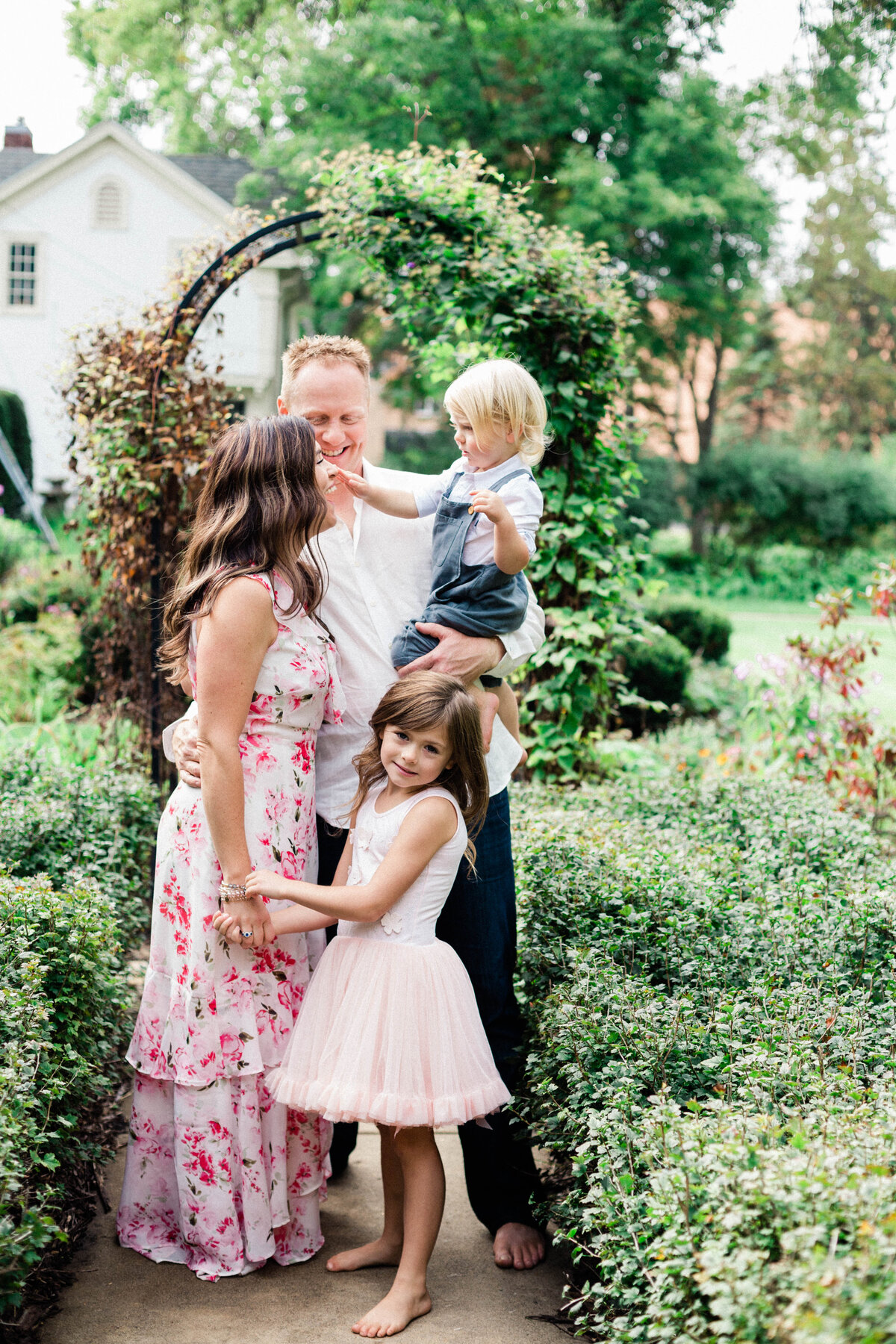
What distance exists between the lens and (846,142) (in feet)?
91.0

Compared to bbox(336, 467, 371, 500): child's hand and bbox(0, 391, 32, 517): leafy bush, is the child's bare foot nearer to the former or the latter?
bbox(336, 467, 371, 500): child's hand

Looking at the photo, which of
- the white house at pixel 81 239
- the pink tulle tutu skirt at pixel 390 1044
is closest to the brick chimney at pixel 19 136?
the white house at pixel 81 239

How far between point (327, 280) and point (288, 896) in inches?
677

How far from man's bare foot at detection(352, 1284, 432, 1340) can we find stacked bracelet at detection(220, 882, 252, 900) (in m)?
0.91

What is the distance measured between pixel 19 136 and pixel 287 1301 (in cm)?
2325

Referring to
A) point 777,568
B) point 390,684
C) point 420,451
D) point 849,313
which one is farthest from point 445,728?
point 849,313

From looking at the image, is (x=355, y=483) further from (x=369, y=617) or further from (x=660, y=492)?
(x=660, y=492)

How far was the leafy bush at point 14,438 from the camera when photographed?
15711 mm

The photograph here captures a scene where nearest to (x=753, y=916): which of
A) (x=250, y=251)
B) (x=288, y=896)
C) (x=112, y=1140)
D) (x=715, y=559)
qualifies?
(x=288, y=896)

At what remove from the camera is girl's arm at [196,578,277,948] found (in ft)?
7.39

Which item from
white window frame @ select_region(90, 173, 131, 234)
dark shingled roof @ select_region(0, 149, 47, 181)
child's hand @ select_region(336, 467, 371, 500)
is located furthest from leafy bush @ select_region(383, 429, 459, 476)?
child's hand @ select_region(336, 467, 371, 500)

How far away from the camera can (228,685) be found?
2260mm

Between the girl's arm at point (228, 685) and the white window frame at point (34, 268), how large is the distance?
18.4 m

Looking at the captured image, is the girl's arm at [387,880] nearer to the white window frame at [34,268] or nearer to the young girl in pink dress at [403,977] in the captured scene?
the young girl in pink dress at [403,977]
